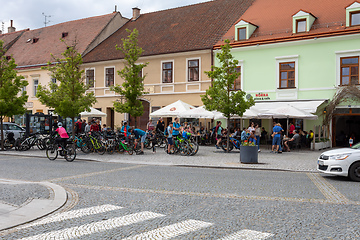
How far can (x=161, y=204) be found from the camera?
7.57 metres

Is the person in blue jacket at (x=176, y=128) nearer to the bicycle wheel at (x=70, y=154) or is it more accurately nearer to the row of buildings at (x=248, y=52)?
the bicycle wheel at (x=70, y=154)

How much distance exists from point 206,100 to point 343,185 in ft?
34.7

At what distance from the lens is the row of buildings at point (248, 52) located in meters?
24.3

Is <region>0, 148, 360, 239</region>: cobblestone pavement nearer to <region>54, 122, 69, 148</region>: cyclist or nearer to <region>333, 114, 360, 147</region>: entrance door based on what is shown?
<region>54, 122, 69, 148</region>: cyclist

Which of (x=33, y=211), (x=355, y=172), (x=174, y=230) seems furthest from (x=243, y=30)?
(x=174, y=230)

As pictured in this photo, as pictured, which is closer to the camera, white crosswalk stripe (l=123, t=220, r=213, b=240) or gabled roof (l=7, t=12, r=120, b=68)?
white crosswalk stripe (l=123, t=220, r=213, b=240)

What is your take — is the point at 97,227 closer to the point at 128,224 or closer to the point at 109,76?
the point at 128,224

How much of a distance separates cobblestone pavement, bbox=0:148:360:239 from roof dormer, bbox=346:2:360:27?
15.4 m

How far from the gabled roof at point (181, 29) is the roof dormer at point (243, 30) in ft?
6.16

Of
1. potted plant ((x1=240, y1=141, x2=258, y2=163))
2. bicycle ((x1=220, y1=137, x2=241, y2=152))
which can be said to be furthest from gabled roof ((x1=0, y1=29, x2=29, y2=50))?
potted plant ((x1=240, y1=141, x2=258, y2=163))

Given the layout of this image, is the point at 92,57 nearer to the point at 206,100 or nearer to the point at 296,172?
the point at 206,100

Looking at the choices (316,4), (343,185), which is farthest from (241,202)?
(316,4)

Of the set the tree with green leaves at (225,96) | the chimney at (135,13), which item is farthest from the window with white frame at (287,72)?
the chimney at (135,13)

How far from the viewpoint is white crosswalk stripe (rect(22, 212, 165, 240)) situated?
5379 mm
